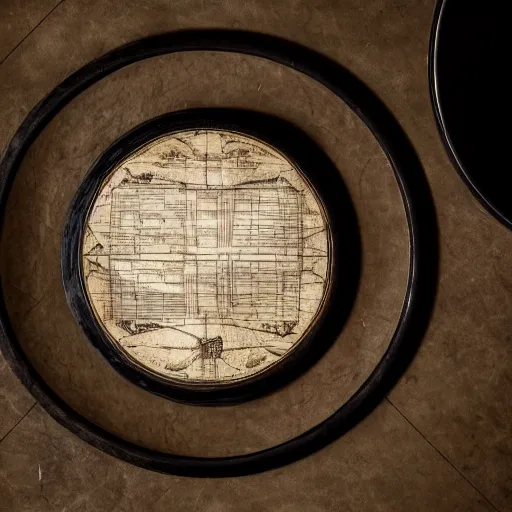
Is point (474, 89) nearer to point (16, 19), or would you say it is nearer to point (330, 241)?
point (330, 241)

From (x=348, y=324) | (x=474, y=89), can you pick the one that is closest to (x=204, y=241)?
(x=348, y=324)

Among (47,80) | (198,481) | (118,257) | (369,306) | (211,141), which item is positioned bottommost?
(198,481)

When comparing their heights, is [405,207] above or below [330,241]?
above

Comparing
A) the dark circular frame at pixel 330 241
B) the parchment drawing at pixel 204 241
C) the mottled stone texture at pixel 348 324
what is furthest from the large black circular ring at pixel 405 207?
the parchment drawing at pixel 204 241

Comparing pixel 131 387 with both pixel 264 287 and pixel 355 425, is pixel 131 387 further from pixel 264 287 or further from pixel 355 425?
pixel 355 425

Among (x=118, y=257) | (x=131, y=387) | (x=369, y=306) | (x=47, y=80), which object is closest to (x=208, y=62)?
(x=47, y=80)

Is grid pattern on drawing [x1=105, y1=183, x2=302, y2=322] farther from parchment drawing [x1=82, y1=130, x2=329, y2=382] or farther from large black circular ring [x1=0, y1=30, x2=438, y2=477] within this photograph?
large black circular ring [x1=0, y1=30, x2=438, y2=477]
